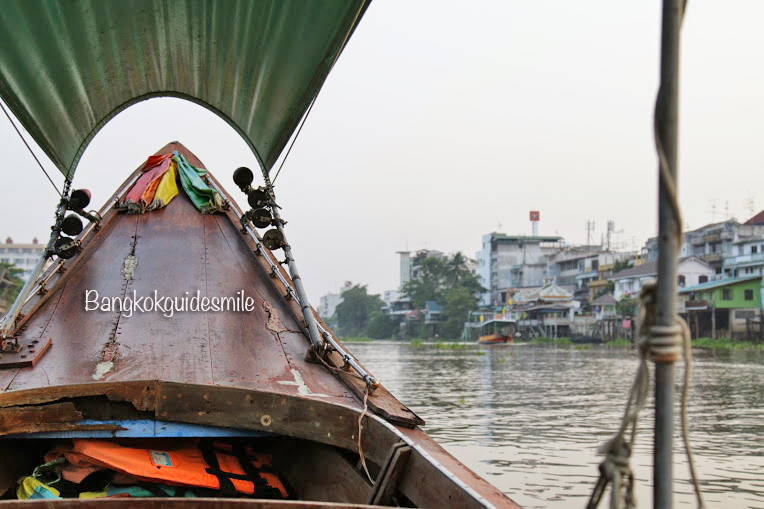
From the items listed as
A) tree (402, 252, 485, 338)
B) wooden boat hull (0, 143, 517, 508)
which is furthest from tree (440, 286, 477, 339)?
wooden boat hull (0, 143, 517, 508)

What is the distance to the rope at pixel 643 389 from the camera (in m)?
1.23

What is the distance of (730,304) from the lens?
34094 millimetres

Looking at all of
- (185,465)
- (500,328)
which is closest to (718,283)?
(500,328)

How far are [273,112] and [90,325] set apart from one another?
205cm

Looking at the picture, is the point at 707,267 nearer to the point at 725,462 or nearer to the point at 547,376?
the point at 547,376

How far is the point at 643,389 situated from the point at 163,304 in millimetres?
3382

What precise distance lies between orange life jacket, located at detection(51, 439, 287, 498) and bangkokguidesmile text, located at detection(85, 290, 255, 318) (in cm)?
106

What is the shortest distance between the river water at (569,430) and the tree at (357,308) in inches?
2286

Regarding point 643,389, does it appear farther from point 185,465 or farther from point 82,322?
point 82,322

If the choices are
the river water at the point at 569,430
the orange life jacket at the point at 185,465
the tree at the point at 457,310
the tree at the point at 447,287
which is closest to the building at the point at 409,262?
the tree at the point at 447,287

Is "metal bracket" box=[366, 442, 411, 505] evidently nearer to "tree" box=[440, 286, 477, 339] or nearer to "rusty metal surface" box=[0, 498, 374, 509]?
"rusty metal surface" box=[0, 498, 374, 509]

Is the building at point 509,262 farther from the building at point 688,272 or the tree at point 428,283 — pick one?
the building at point 688,272

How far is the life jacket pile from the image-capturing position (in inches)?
115

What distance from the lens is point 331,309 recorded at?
365ft
